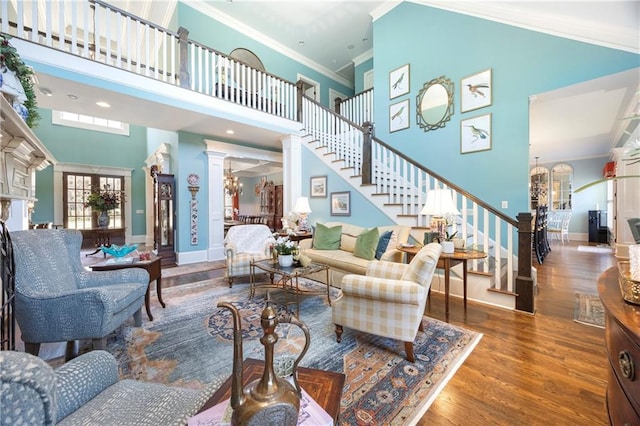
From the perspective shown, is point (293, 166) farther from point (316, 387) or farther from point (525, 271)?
point (316, 387)

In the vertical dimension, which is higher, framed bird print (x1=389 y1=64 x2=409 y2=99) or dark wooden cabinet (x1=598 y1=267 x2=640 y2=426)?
framed bird print (x1=389 y1=64 x2=409 y2=99)

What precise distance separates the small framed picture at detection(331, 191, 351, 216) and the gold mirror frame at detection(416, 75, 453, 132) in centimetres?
196

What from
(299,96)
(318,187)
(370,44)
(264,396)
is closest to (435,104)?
(318,187)

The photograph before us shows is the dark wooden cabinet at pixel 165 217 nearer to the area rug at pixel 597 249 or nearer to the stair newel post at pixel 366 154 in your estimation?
the stair newel post at pixel 366 154

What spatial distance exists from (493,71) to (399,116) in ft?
5.46

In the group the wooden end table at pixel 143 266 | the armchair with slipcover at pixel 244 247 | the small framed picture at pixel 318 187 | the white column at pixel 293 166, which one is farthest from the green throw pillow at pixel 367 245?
the white column at pixel 293 166

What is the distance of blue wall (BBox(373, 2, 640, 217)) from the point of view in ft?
11.3

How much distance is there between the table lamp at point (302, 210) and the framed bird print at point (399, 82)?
9.44 ft

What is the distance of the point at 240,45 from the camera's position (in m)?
6.20

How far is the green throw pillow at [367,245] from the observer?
3.47 m

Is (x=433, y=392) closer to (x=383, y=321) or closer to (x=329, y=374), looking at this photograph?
(x=383, y=321)

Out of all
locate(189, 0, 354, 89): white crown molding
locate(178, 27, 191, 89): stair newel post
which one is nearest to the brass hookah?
locate(178, 27, 191, 89): stair newel post

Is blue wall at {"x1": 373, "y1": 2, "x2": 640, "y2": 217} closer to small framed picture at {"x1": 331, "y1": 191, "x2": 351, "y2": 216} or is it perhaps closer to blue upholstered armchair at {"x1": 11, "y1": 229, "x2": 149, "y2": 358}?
small framed picture at {"x1": 331, "y1": 191, "x2": 351, "y2": 216}

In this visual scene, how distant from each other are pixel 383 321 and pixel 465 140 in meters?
3.72
